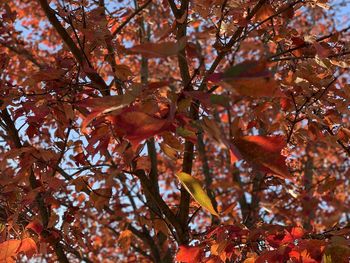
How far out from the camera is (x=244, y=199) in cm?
507

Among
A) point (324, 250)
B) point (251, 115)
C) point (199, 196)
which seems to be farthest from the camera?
point (251, 115)

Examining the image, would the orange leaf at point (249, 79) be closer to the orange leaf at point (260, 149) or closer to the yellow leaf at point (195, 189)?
the orange leaf at point (260, 149)

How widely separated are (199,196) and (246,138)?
1.14ft

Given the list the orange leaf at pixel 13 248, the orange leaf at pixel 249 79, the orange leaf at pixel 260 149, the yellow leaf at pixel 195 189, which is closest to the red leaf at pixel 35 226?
the orange leaf at pixel 13 248

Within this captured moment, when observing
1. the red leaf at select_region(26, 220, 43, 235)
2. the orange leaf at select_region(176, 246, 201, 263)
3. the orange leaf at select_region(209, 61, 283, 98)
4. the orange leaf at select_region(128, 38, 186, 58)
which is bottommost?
the orange leaf at select_region(176, 246, 201, 263)

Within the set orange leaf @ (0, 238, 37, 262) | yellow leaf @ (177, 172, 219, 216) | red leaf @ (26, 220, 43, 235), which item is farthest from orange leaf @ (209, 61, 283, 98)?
red leaf @ (26, 220, 43, 235)

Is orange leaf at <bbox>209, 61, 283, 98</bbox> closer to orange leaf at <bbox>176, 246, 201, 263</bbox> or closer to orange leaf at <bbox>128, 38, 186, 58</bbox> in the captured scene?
orange leaf at <bbox>128, 38, 186, 58</bbox>

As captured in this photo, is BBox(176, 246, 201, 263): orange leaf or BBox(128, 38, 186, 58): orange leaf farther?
BBox(176, 246, 201, 263): orange leaf

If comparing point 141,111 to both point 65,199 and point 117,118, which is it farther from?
point 65,199

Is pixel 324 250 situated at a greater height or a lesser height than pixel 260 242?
lesser

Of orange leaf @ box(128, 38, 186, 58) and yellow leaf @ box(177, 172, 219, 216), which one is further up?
orange leaf @ box(128, 38, 186, 58)

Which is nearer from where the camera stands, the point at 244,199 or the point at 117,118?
the point at 117,118

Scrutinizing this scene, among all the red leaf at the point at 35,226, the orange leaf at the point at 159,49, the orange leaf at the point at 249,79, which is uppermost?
the red leaf at the point at 35,226

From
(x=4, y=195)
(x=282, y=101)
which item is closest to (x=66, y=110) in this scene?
(x=4, y=195)
